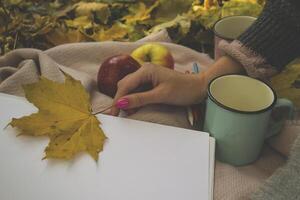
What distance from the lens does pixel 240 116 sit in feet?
1.73

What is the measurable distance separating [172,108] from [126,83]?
0.28 feet

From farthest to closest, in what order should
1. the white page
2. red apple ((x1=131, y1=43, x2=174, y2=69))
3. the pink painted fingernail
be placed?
1. red apple ((x1=131, y1=43, x2=174, y2=69))
2. the pink painted fingernail
3. the white page

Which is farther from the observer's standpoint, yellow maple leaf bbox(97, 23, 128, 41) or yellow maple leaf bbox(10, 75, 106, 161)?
yellow maple leaf bbox(97, 23, 128, 41)

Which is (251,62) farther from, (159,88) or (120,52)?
(120,52)

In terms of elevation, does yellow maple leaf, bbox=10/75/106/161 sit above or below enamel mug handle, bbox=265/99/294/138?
above

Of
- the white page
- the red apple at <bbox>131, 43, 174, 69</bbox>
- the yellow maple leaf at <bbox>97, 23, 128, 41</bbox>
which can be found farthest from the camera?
the yellow maple leaf at <bbox>97, 23, 128, 41</bbox>

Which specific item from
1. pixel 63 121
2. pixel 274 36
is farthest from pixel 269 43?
pixel 63 121

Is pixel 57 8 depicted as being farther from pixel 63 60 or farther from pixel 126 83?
pixel 126 83

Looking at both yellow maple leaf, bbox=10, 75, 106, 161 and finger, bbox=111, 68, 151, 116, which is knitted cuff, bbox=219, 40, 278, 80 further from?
yellow maple leaf, bbox=10, 75, 106, 161

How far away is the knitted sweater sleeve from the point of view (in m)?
0.63

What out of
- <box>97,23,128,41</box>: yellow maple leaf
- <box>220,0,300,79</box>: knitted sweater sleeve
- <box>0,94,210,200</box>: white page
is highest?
<box>220,0,300,79</box>: knitted sweater sleeve

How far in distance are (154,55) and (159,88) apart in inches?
5.7

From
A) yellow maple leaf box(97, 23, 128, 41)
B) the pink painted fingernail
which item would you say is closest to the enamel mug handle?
the pink painted fingernail

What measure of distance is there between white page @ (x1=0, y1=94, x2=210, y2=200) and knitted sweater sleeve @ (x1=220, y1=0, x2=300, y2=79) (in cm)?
16
